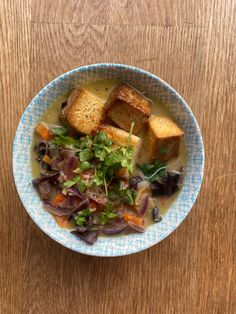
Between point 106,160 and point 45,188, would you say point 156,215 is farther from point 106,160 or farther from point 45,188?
point 45,188

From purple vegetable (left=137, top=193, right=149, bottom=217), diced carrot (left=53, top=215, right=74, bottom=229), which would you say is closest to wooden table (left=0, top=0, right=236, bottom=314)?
diced carrot (left=53, top=215, right=74, bottom=229)

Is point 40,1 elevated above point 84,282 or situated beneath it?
elevated above

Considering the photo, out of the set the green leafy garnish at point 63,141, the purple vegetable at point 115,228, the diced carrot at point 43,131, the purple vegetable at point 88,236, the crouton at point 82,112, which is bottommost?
the purple vegetable at point 88,236

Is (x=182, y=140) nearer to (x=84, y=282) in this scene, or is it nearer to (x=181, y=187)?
(x=181, y=187)

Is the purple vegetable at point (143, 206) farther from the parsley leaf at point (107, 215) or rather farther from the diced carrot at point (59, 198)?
the diced carrot at point (59, 198)

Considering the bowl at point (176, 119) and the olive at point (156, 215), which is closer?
the bowl at point (176, 119)

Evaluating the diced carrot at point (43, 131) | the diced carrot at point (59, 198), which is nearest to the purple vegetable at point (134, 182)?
the diced carrot at point (59, 198)

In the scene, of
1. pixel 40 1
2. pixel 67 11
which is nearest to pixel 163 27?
pixel 67 11
